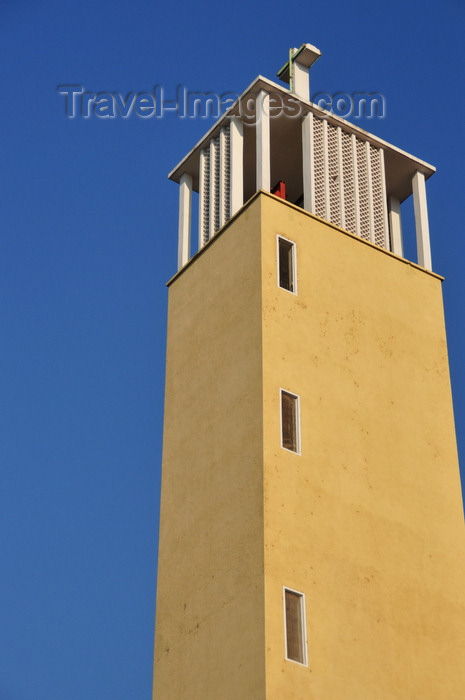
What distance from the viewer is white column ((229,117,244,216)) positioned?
78.0ft

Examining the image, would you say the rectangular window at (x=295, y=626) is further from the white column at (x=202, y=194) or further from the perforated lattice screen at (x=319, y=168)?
the white column at (x=202, y=194)

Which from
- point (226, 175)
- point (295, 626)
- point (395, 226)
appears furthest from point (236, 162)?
point (295, 626)

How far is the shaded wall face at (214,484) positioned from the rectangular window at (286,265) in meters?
0.53

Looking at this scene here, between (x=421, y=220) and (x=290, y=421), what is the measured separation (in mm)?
6749

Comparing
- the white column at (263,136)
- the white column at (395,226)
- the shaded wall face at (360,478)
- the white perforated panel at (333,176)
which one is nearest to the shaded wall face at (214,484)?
the shaded wall face at (360,478)

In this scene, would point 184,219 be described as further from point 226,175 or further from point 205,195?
point 226,175

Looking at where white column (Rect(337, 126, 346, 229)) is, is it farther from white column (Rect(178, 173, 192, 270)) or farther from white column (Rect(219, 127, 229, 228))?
white column (Rect(178, 173, 192, 270))

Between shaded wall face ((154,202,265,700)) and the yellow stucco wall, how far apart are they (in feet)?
0.11

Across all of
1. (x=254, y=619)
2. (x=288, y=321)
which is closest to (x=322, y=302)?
(x=288, y=321)

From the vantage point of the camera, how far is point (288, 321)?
2134 centimetres

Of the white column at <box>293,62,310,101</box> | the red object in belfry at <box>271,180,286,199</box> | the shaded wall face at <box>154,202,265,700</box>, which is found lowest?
the shaded wall face at <box>154,202,265,700</box>

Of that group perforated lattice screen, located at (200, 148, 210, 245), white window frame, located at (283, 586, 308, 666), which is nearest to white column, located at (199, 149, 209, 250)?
perforated lattice screen, located at (200, 148, 210, 245)

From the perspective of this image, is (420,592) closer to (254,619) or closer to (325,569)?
(325,569)

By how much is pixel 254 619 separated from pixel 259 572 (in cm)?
67
